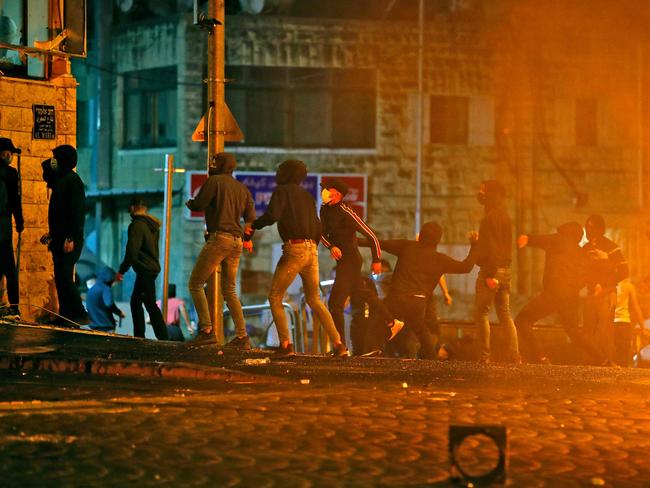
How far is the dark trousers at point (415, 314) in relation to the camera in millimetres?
13977

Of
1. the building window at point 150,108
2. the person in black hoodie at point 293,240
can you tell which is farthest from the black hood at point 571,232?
the building window at point 150,108

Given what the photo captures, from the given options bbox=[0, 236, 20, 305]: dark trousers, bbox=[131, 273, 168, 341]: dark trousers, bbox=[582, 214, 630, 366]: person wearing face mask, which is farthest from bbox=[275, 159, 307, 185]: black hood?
bbox=[582, 214, 630, 366]: person wearing face mask

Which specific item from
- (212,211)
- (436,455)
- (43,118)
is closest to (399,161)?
(43,118)

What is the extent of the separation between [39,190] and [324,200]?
12.9ft

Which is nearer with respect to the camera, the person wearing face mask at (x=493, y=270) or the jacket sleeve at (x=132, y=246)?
the person wearing face mask at (x=493, y=270)

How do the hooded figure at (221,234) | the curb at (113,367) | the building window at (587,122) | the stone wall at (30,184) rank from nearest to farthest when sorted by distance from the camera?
the curb at (113,367)
the hooded figure at (221,234)
the stone wall at (30,184)
the building window at (587,122)

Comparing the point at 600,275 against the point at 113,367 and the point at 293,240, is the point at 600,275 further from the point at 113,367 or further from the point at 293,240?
the point at 113,367

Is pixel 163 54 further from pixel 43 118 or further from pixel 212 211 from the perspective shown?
pixel 212 211

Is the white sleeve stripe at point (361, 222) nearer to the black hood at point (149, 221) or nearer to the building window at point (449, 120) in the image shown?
the black hood at point (149, 221)

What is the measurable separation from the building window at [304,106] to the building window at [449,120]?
150cm

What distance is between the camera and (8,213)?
13000 millimetres

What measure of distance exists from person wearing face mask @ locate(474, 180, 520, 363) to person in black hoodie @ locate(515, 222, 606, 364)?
1.01 ft

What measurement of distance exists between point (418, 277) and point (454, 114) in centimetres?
1838

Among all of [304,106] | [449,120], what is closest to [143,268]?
[304,106]
